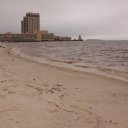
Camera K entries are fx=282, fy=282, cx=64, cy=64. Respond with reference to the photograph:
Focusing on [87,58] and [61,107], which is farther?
[87,58]

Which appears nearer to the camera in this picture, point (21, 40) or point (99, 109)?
point (99, 109)

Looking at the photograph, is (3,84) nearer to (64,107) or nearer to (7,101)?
(7,101)

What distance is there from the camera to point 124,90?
931 cm

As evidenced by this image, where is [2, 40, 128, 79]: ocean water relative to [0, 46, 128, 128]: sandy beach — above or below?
below

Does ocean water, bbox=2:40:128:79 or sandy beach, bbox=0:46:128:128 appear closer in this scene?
sandy beach, bbox=0:46:128:128

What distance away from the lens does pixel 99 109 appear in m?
6.65

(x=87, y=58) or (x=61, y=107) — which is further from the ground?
(x=61, y=107)

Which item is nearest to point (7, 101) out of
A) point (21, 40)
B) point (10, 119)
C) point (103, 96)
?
point (10, 119)

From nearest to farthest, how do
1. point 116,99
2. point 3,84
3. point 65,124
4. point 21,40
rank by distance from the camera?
point 65,124
point 116,99
point 3,84
point 21,40

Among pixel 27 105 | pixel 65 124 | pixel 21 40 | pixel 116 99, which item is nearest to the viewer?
pixel 65 124

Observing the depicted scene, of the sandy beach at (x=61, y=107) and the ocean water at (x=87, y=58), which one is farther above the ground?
the sandy beach at (x=61, y=107)

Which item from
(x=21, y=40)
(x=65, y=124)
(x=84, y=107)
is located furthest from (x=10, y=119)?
(x=21, y=40)

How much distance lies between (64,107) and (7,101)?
1344 mm

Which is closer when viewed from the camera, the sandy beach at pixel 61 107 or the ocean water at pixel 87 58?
the sandy beach at pixel 61 107
